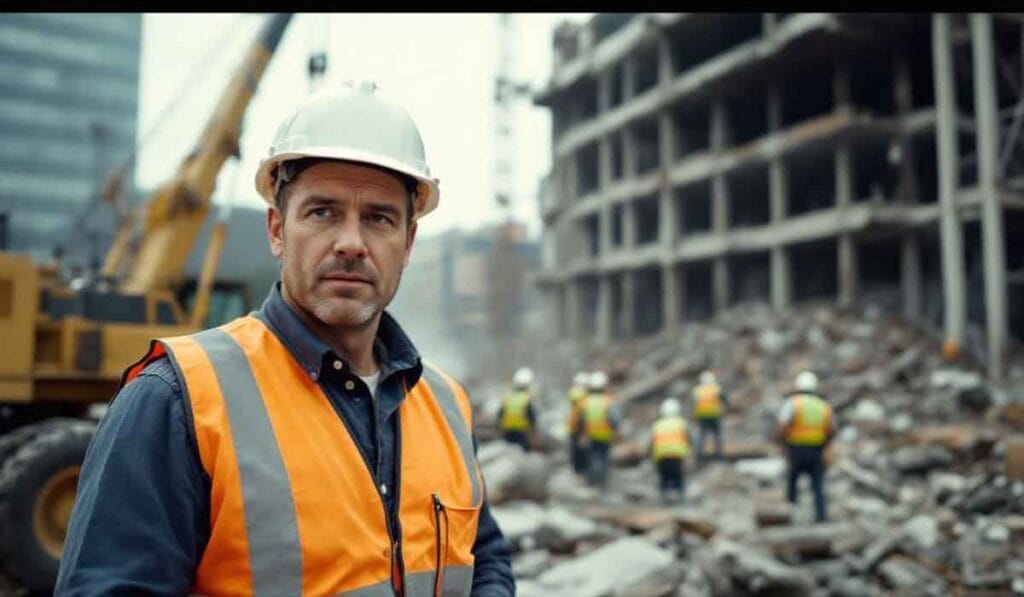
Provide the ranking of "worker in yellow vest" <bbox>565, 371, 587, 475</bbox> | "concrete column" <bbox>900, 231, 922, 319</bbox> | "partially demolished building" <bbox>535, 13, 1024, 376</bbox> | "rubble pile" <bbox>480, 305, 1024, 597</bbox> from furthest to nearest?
"concrete column" <bbox>900, 231, 922, 319</bbox> → "partially demolished building" <bbox>535, 13, 1024, 376</bbox> → "worker in yellow vest" <bbox>565, 371, 587, 475</bbox> → "rubble pile" <bbox>480, 305, 1024, 597</bbox>

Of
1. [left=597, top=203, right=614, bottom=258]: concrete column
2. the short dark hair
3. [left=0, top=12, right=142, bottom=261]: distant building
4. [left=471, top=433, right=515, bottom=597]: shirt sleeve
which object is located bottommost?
[left=471, top=433, right=515, bottom=597]: shirt sleeve

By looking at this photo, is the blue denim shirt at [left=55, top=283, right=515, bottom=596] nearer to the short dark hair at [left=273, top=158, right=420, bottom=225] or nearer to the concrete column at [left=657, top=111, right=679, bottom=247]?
the short dark hair at [left=273, top=158, right=420, bottom=225]

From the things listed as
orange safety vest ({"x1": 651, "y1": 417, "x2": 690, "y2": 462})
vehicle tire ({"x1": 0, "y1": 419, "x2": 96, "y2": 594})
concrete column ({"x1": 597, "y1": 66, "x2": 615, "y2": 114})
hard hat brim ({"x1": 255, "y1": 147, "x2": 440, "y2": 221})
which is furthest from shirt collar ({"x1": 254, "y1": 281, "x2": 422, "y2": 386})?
concrete column ({"x1": 597, "y1": 66, "x2": 615, "y2": 114})

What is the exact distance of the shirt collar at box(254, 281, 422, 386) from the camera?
170 centimetres

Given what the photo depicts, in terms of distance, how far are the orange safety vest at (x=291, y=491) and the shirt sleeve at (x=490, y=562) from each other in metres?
0.18

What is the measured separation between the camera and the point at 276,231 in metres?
1.87

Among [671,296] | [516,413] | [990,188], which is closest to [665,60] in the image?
[671,296]

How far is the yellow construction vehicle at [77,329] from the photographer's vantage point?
575cm

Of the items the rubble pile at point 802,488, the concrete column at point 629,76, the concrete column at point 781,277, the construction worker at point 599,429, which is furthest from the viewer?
the concrete column at point 629,76

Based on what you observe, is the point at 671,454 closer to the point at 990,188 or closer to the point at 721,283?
the point at 990,188

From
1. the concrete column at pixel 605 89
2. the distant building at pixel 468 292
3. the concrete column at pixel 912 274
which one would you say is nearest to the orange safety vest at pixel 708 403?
the concrete column at pixel 912 274

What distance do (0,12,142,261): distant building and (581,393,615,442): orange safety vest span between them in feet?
158

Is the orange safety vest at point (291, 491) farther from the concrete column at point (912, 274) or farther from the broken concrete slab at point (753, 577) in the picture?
the concrete column at point (912, 274)

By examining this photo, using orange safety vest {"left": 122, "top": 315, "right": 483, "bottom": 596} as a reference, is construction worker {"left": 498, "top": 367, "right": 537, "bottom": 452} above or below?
below
